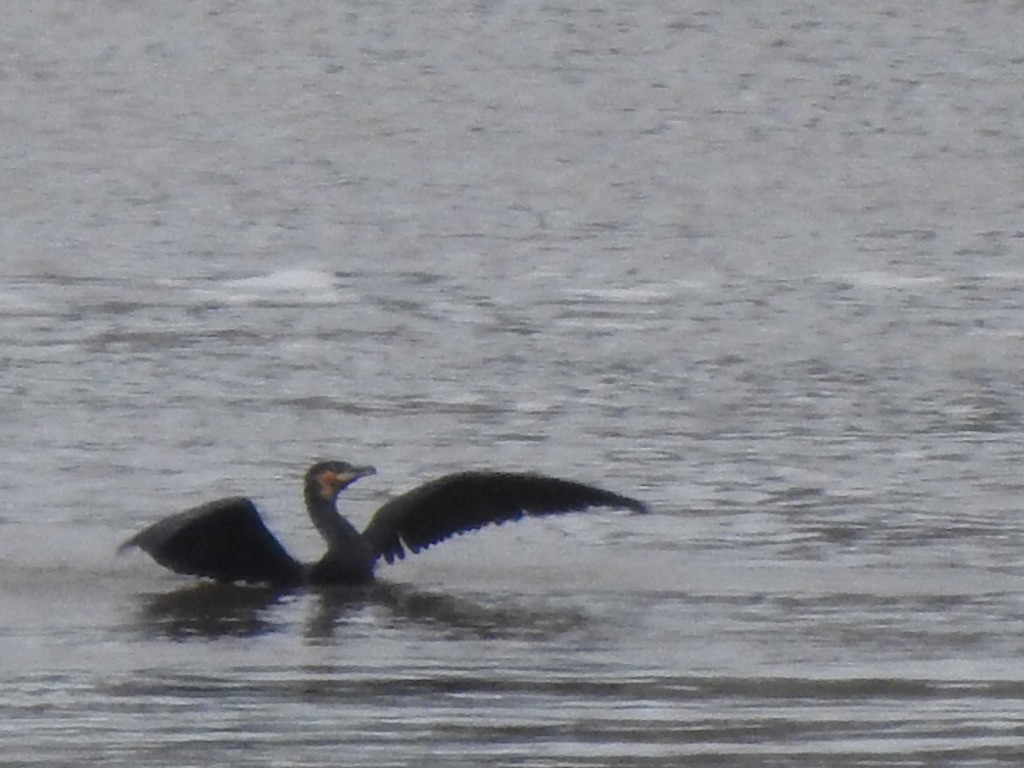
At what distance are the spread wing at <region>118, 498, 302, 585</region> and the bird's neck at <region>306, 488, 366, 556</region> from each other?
0.20 m

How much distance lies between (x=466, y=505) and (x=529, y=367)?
351cm

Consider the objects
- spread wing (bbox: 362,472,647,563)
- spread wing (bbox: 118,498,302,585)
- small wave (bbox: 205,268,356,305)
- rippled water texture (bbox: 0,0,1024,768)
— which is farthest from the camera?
small wave (bbox: 205,268,356,305)

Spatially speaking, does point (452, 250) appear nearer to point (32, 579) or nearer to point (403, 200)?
point (403, 200)

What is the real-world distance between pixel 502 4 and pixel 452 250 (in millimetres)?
6693

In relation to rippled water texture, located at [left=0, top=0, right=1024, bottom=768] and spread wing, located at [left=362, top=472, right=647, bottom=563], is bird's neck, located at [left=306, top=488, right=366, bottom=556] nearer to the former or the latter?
spread wing, located at [left=362, top=472, right=647, bottom=563]

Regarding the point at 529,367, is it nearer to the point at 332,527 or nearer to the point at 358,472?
the point at 358,472

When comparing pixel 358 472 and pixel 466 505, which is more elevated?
pixel 358 472

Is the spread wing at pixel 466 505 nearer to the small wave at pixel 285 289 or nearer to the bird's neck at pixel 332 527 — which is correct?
the bird's neck at pixel 332 527

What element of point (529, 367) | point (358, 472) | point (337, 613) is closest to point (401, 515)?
point (358, 472)

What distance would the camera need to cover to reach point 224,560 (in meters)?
9.52

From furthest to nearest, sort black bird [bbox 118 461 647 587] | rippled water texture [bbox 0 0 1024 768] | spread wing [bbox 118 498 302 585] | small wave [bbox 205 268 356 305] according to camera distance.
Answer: small wave [bbox 205 268 356 305], black bird [bbox 118 461 647 587], spread wing [bbox 118 498 302 585], rippled water texture [bbox 0 0 1024 768]

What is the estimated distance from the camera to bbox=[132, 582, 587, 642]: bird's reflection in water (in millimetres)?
9008

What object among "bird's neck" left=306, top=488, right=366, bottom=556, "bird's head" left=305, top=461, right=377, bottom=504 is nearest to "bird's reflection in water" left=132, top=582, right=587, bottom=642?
"bird's neck" left=306, top=488, right=366, bottom=556

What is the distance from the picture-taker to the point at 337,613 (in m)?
9.37
